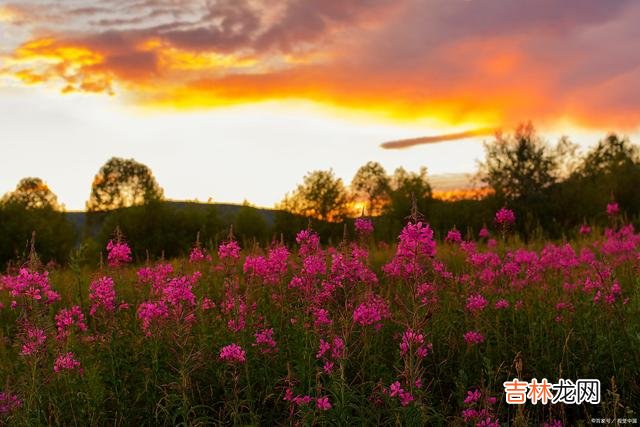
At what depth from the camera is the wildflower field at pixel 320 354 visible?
4695 millimetres

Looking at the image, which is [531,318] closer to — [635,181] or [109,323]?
[109,323]

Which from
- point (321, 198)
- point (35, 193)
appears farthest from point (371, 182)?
point (35, 193)

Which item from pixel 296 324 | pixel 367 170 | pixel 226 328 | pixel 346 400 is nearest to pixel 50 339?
pixel 226 328

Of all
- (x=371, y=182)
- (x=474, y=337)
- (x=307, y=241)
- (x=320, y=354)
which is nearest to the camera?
(x=320, y=354)

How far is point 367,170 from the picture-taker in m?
71.6

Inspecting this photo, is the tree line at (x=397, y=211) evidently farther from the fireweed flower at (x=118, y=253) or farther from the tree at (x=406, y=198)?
the fireweed flower at (x=118, y=253)

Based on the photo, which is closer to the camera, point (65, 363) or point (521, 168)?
point (65, 363)

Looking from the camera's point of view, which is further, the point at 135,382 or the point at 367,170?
the point at 367,170

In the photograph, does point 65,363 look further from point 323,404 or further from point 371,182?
point 371,182

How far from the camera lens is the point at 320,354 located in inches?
178

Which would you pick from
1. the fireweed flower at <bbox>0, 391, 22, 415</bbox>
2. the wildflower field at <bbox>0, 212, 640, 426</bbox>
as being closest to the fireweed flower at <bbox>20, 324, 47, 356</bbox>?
the wildflower field at <bbox>0, 212, 640, 426</bbox>

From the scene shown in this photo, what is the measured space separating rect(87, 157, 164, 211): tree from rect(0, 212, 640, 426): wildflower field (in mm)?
53066

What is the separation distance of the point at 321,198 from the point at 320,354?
5688 centimetres

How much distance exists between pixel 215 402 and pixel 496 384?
8.76 feet
